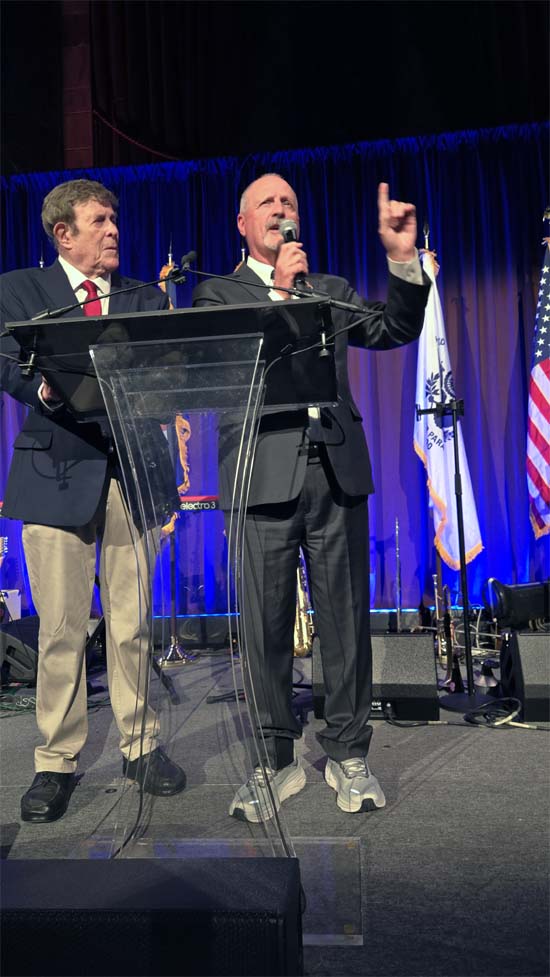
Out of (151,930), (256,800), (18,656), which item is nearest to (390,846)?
(256,800)

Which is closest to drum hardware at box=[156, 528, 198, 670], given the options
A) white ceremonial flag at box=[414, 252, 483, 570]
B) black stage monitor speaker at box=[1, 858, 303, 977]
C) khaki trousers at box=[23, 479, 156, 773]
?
black stage monitor speaker at box=[1, 858, 303, 977]

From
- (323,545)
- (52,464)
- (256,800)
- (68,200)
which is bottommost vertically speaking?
(256,800)

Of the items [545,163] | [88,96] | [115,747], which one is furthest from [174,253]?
[115,747]

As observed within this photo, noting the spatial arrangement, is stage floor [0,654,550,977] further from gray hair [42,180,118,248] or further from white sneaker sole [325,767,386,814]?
gray hair [42,180,118,248]

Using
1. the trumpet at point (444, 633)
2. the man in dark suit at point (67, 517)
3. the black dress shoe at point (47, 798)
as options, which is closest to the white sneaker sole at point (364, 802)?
the man in dark suit at point (67, 517)

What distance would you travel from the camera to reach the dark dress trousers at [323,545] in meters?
1.99

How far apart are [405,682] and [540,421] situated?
117 inches

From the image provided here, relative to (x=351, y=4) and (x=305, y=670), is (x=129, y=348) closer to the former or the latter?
(x=305, y=670)

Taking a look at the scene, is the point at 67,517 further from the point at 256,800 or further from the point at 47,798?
the point at 256,800

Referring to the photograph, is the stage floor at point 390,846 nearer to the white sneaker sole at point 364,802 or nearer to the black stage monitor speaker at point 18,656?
the white sneaker sole at point 364,802

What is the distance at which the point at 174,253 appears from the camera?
667 centimetres

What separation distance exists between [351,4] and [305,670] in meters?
4.96

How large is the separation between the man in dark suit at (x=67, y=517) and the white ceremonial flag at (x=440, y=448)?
3.74 m

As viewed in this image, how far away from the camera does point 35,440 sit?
2094mm
